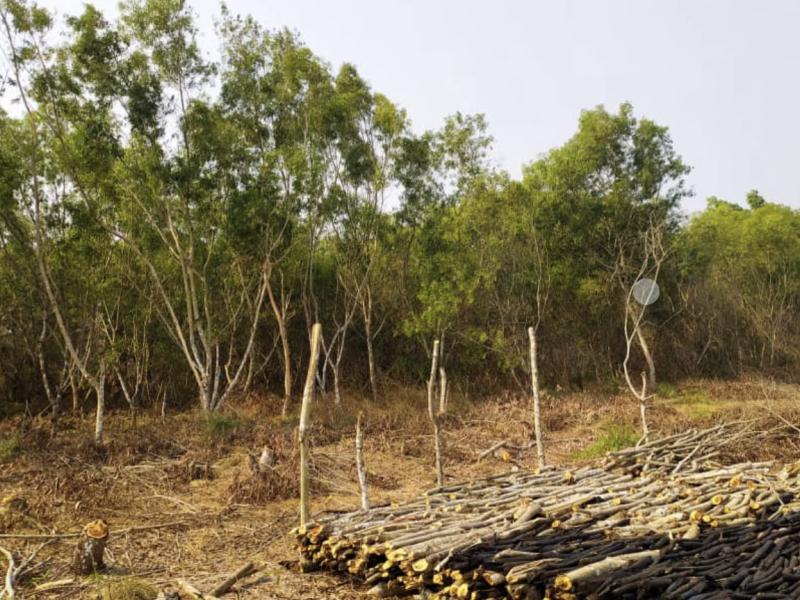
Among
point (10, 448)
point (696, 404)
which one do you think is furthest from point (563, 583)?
point (696, 404)

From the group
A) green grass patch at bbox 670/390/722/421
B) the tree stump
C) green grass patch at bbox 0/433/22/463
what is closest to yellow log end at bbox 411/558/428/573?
the tree stump

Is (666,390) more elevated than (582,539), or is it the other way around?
(582,539)

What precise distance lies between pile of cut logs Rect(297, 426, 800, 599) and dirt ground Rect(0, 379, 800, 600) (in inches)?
19.1

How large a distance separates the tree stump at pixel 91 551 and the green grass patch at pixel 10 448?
5198 millimetres

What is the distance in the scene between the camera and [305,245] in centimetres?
1716

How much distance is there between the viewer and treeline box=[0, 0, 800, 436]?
12609 millimetres

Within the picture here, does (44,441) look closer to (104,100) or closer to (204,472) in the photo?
(204,472)

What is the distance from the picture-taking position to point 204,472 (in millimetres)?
9469

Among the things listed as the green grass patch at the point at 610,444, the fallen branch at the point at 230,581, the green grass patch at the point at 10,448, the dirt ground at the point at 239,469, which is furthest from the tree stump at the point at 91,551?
the green grass patch at the point at 610,444

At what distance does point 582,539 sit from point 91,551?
4095mm

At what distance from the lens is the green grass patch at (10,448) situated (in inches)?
383

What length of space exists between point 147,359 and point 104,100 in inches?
251

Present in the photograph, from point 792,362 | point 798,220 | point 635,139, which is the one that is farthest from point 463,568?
point 798,220

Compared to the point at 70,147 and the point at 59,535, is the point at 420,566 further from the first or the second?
the point at 70,147
